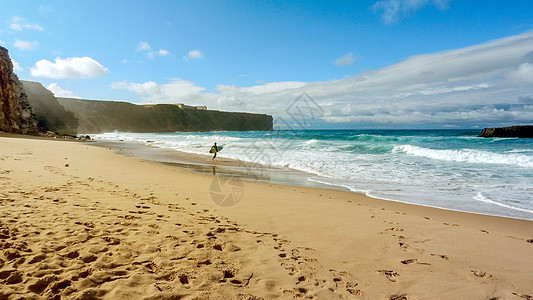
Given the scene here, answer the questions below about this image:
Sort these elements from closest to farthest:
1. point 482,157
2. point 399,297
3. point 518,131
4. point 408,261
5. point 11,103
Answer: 1. point 399,297
2. point 408,261
3. point 482,157
4. point 11,103
5. point 518,131

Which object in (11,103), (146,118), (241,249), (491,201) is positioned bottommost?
(491,201)

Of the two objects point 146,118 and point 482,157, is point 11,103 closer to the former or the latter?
point 482,157

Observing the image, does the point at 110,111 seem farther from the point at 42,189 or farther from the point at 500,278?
the point at 500,278

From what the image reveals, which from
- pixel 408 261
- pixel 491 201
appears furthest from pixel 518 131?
pixel 408 261

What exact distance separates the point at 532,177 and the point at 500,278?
1035 cm

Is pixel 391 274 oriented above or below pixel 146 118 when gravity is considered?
below

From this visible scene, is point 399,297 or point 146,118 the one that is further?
point 146,118

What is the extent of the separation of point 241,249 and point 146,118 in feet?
351

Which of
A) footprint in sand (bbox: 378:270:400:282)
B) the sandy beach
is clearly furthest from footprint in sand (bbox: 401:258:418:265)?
footprint in sand (bbox: 378:270:400:282)

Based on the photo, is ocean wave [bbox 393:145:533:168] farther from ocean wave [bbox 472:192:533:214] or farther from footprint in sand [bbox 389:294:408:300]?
footprint in sand [bbox 389:294:408:300]

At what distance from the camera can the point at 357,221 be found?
491 centimetres

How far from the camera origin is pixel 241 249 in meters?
3.38

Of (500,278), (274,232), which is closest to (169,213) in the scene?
(274,232)

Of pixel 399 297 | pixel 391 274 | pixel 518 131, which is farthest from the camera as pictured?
pixel 518 131
